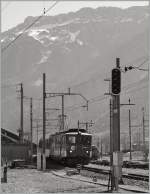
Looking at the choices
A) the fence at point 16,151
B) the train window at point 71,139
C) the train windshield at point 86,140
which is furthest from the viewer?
the fence at point 16,151

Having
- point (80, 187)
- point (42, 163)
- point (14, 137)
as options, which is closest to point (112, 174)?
point (80, 187)

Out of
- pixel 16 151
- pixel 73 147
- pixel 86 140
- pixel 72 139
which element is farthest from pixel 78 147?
pixel 16 151

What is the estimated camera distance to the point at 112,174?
22094mm

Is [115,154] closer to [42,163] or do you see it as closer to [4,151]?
[42,163]

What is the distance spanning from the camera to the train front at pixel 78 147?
1775 inches

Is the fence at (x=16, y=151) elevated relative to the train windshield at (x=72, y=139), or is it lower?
lower

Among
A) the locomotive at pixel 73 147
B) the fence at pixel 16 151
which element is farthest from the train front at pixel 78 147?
the fence at pixel 16 151

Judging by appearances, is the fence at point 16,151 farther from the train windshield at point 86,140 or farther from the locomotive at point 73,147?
the train windshield at point 86,140

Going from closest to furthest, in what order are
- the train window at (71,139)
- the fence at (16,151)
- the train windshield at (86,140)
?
the train window at (71,139) < the train windshield at (86,140) < the fence at (16,151)

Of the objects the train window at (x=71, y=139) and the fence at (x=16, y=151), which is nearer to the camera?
the train window at (x=71, y=139)

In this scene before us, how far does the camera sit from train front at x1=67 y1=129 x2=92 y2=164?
45094 millimetres

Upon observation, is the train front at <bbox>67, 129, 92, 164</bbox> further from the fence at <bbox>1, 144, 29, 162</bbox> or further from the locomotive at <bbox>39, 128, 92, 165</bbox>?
the fence at <bbox>1, 144, 29, 162</bbox>

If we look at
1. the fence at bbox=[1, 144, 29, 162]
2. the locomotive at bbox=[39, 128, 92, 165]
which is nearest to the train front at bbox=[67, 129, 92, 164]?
the locomotive at bbox=[39, 128, 92, 165]

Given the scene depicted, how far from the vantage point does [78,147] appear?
45812 millimetres
